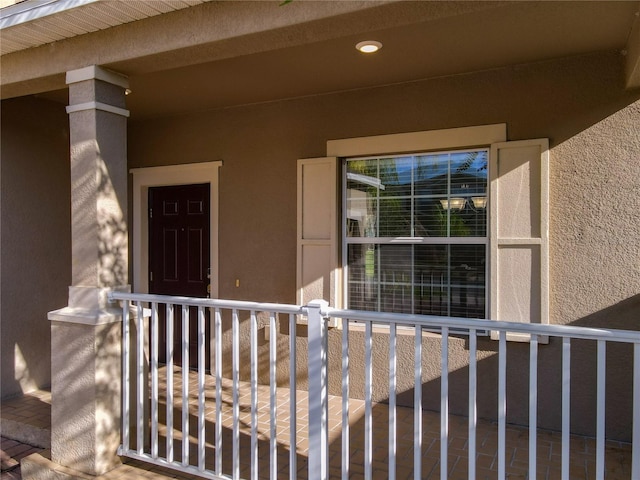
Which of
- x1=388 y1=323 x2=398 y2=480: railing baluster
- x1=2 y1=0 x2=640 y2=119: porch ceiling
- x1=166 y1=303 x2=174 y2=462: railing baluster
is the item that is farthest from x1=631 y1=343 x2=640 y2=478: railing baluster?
x1=166 y1=303 x2=174 y2=462: railing baluster

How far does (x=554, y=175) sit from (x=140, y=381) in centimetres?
318

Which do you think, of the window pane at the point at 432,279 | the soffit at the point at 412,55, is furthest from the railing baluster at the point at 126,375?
the window pane at the point at 432,279

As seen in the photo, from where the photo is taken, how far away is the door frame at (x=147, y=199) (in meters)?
4.91

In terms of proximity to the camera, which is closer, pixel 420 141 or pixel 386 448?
pixel 386 448

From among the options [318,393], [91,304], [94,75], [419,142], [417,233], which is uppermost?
[94,75]

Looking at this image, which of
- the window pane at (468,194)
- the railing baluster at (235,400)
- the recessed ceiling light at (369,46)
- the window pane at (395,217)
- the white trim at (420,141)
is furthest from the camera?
the window pane at (395,217)

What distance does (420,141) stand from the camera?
12.9 ft

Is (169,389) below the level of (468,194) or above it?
below

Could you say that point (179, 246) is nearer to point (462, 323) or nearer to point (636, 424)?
point (462, 323)

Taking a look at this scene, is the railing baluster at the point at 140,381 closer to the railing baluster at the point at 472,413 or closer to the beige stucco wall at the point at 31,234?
the railing baluster at the point at 472,413

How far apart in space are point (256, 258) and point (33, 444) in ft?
7.61

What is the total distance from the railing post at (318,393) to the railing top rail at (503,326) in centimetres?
6

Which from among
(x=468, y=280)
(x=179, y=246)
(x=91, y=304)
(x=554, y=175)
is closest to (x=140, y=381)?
(x=91, y=304)

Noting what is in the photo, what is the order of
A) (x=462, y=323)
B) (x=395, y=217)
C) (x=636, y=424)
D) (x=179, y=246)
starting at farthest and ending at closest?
(x=179, y=246) → (x=395, y=217) → (x=462, y=323) → (x=636, y=424)
